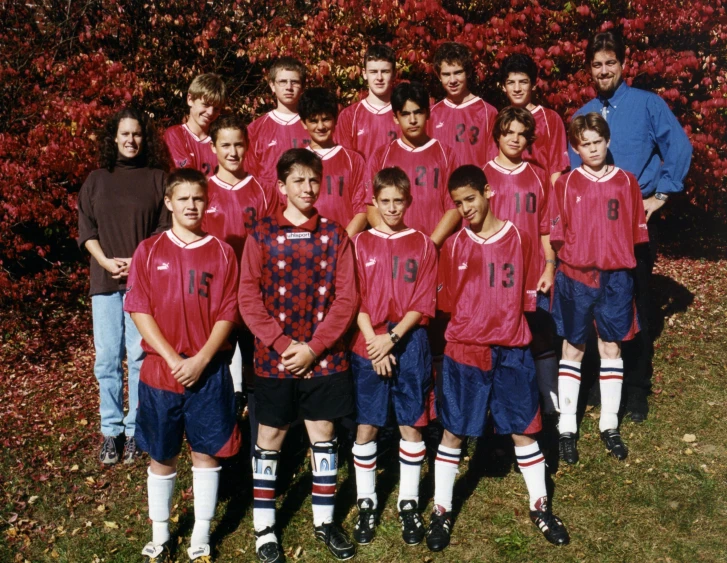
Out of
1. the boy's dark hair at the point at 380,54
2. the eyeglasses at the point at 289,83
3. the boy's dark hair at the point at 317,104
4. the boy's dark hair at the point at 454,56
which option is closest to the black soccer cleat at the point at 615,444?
the boy's dark hair at the point at 454,56

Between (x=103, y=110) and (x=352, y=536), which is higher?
(x=103, y=110)

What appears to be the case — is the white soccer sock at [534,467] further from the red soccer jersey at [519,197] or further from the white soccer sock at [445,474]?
the red soccer jersey at [519,197]

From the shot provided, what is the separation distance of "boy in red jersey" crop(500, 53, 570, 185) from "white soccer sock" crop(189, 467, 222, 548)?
3122mm

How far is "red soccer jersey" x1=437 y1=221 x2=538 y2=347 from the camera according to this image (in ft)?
14.2

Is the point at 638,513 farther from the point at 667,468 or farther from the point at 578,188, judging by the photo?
the point at 578,188

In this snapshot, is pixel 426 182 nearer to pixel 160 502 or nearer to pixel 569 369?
pixel 569 369

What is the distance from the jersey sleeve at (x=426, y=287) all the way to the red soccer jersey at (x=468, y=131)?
1.28 meters

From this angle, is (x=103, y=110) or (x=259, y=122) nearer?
(x=259, y=122)

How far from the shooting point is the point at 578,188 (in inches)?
198

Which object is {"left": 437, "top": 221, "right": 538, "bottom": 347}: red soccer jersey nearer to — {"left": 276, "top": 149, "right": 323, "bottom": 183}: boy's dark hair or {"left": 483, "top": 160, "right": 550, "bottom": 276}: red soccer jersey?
{"left": 483, "top": 160, "right": 550, "bottom": 276}: red soccer jersey

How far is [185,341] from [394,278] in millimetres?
1234

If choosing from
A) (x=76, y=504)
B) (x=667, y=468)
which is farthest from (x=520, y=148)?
(x=76, y=504)

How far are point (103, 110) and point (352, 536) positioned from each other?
4434 mm

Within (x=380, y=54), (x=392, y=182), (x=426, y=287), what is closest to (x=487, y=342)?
(x=426, y=287)
